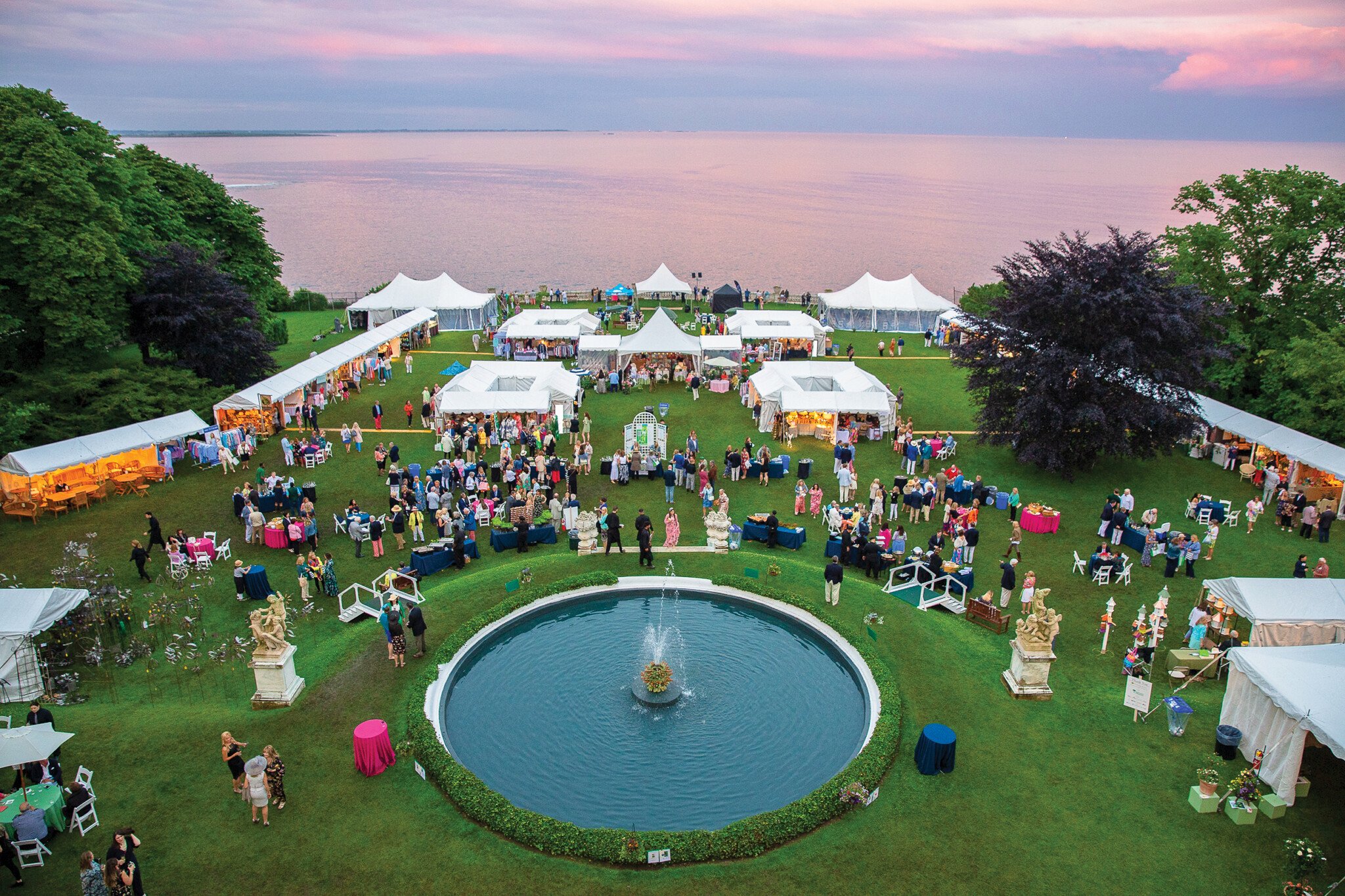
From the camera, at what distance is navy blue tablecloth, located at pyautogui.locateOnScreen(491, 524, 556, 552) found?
846 inches

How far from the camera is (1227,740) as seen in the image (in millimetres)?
13305

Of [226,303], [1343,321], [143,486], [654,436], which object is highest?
[1343,321]

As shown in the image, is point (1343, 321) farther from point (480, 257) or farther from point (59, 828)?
point (480, 257)

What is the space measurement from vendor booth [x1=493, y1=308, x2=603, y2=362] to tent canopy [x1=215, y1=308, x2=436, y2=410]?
450cm

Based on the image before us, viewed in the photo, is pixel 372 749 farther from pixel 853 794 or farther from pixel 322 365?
pixel 322 365

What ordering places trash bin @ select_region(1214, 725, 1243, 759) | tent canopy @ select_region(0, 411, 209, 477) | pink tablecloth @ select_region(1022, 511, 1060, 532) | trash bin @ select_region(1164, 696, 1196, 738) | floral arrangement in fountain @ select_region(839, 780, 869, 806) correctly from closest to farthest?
1. floral arrangement in fountain @ select_region(839, 780, 869, 806)
2. trash bin @ select_region(1214, 725, 1243, 759)
3. trash bin @ select_region(1164, 696, 1196, 738)
4. pink tablecloth @ select_region(1022, 511, 1060, 532)
5. tent canopy @ select_region(0, 411, 209, 477)

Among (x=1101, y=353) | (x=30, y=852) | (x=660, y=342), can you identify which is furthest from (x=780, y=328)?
(x=30, y=852)

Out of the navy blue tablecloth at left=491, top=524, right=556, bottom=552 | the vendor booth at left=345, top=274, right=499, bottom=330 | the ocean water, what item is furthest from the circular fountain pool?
the ocean water

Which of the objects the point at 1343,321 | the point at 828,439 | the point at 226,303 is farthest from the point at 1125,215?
the point at 226,303

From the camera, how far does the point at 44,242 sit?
84.5ft

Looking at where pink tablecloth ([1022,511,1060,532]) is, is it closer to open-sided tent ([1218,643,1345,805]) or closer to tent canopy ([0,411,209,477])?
open-sided tent ([1218,643,1345,805])

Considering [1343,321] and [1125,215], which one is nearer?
[1343,321]

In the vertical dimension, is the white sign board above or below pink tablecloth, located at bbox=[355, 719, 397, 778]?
above

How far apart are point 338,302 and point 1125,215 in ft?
388
